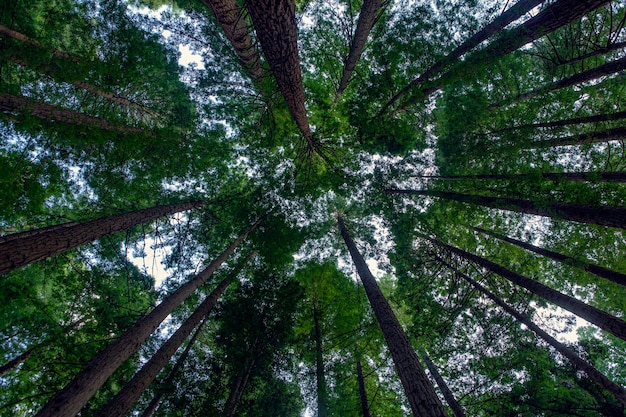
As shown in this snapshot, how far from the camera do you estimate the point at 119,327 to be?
7.55 metres

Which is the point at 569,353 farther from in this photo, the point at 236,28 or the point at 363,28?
the point at 236,28

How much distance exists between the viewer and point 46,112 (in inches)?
271

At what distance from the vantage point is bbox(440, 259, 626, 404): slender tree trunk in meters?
6.03

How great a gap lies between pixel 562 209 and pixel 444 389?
7185 mm

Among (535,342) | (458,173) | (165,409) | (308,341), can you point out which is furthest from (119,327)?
(535,342)

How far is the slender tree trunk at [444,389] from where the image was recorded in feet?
26.9

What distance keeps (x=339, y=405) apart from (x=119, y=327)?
7873mm

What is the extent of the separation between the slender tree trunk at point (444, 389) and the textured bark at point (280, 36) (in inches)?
Result: 409

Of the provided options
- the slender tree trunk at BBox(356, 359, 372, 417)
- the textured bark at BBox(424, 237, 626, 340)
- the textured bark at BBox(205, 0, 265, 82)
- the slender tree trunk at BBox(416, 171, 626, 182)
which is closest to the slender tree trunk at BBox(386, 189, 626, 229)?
the slender tree trunk at BBox(416, 171, 626, 182)

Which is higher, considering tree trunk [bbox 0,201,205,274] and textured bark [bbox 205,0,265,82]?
textured bark [bbox 205,0,265,82]

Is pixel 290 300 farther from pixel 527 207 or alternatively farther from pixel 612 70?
pixel 612 70

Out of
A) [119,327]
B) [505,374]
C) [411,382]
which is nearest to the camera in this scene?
[411,382]

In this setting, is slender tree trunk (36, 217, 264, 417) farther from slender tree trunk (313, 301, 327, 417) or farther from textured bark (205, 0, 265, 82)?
textured bark (205, 0, 265, 82)

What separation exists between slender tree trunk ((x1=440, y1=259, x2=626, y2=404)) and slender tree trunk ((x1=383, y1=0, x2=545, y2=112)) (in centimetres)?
668
